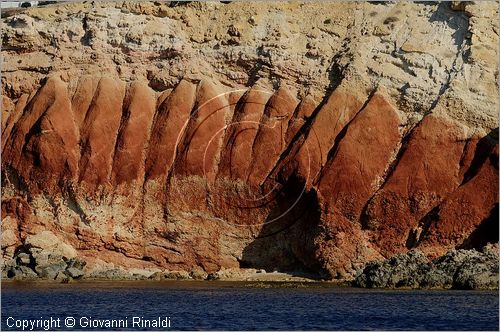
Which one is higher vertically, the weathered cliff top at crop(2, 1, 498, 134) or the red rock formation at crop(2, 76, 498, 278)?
the weathered cliff top at crop(2, 1, 498, 134)

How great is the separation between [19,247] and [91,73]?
9614 mm

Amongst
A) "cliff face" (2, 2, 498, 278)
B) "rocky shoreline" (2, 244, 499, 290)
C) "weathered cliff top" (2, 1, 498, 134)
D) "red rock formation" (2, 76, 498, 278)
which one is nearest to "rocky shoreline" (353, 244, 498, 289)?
"rocky shoreline" (2, 244, 499, 290)

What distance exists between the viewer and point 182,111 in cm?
5825

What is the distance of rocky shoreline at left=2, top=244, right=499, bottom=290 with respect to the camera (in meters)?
48.1

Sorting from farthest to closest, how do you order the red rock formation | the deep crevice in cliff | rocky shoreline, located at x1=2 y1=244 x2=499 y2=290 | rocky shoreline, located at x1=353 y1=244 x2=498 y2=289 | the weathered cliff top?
the weathered cliff top < the deep crevice in cliff < the red rock formation < rocky shoreline, located at x1=2 y1=244 x2=499 y2=290 < rocky shoreline, located at x1=353 y1=244 x2=498 y2=289

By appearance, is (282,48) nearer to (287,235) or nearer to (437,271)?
(287,235)

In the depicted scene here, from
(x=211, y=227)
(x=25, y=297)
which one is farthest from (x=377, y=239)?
(x=25, y=297)

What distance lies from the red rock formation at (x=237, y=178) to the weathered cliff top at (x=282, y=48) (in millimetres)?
979

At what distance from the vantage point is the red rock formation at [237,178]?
53719 mm

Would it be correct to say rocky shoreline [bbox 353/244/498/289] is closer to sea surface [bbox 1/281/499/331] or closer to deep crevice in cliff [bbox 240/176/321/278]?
sea surface [bbox 1/281/499/331]

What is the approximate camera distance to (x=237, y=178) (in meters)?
56.5

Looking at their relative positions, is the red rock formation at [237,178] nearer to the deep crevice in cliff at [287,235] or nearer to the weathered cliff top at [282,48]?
the deep crevice in cliff at [287,235]

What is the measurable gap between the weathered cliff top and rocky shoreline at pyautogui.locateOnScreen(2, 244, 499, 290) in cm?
860

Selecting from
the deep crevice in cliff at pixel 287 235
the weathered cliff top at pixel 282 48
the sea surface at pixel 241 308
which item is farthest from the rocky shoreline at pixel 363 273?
the weathered cliff top at pixel 282 48
